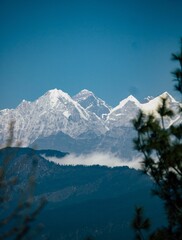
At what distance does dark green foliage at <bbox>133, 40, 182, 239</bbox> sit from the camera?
1641cm

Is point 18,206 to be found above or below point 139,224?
below

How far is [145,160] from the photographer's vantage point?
17406 millimetres

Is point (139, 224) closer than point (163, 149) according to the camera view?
No

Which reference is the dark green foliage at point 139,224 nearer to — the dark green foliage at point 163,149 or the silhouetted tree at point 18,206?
the dark green foliage at point 163,149

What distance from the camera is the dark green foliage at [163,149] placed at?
16.4 meters

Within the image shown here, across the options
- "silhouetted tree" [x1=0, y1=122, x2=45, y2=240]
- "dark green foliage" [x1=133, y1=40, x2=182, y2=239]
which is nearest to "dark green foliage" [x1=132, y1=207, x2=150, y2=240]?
"dark green foliage" [x1=133, y1=40, x2=182, y2=239]

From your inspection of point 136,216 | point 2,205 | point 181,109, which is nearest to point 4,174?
point 2,205

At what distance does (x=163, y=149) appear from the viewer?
16.6 meters

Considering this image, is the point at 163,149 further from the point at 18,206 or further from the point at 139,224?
the point at 18,206

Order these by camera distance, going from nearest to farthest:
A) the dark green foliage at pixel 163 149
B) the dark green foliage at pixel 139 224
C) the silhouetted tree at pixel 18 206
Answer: the silhouetted tree at pixel 18 206
the dark green foliage at pixel 163 149
the dark green foliage at pixel 139 224

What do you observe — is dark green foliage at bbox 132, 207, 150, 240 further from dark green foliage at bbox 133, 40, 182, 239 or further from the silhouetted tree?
the silhouetted tree

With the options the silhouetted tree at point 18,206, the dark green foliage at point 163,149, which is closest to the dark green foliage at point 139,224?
the dark green foliage at point 163,149

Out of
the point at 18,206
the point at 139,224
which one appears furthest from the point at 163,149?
the point at 18,206

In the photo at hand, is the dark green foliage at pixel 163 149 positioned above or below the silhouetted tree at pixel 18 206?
above
